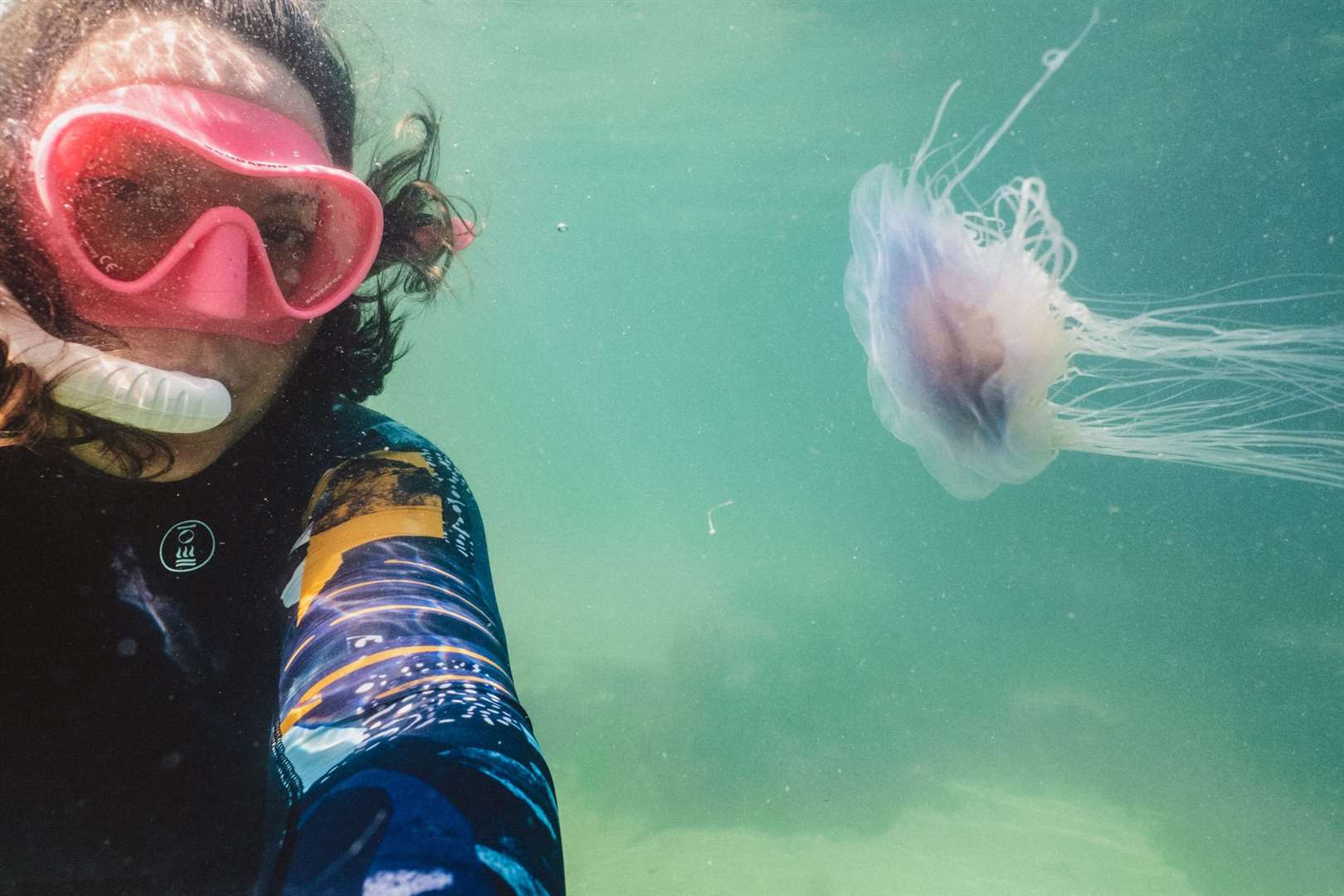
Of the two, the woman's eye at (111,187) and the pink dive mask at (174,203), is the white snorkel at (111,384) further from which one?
the woman's eye at (111,187)

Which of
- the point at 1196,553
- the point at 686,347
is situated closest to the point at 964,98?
the point at 1196,553

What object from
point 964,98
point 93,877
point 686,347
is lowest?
point 686,347

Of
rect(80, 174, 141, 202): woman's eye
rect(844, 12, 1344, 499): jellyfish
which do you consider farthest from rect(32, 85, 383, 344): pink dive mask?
rect(844, 12, 1344, 499): jellyfish

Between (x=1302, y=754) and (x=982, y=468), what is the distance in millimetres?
13549

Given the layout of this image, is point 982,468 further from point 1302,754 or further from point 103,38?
point 1302,754

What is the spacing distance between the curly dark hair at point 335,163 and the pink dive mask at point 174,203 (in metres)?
0.06

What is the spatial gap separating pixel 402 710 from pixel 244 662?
819 millimetres

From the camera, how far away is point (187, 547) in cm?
167

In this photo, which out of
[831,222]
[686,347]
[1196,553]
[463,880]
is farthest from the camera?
[686,347]

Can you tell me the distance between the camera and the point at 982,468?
180 inches

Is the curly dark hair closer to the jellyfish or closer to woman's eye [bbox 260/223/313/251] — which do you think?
woman's eye [bbox 260/223/313/251]

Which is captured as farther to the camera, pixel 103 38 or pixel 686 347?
pixel 686 347

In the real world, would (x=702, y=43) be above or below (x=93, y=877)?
above

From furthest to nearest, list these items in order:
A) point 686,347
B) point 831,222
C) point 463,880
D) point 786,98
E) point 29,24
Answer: point 686,347
point 831,222
point 786,98
point 29,24
point 463,880
